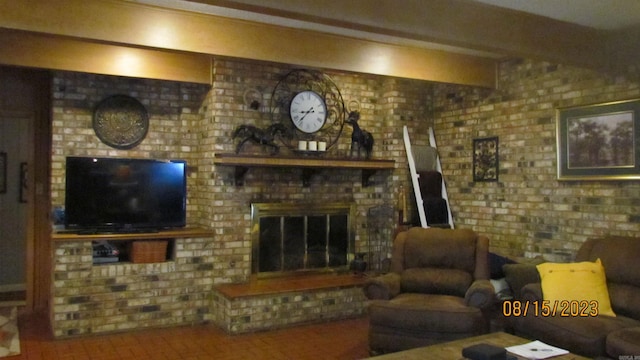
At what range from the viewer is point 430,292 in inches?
172

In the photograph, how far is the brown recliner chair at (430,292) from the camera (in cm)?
386

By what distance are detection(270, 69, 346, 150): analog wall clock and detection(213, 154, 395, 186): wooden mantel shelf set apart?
32 cm

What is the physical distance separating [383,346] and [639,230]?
2.29 m

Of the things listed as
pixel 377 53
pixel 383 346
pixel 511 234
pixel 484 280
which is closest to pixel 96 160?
pixel 377 53

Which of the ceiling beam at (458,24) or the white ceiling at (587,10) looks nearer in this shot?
the ceiling beam at (458,24)

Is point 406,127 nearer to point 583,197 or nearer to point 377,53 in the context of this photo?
point 377,53

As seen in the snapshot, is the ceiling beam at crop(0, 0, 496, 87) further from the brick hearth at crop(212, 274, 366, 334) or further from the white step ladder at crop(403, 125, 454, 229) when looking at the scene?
the brick hearth at crop(212, 274, 366, 334)

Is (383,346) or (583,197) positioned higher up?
(583,197)

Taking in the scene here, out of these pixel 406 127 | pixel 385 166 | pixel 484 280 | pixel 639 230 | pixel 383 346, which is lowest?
pixel 383 346

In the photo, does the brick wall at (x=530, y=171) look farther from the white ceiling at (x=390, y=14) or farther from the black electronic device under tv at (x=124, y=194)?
the black electronic device under tv at (x=124, y=194)

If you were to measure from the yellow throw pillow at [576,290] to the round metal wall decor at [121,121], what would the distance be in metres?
3.90

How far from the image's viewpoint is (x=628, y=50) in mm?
4328
